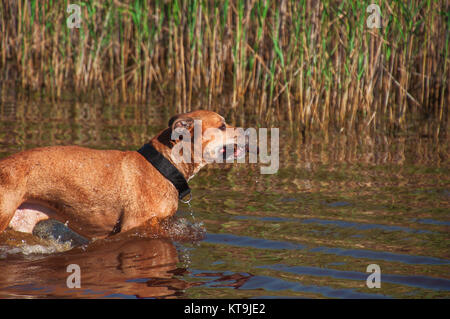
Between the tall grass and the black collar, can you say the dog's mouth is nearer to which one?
the black collar

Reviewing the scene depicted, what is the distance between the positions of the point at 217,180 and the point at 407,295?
379 cm

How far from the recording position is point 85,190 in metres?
5.70

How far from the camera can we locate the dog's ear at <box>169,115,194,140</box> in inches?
242

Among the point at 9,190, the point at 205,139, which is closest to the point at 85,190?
the point at 9,190

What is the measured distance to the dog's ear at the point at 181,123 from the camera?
615cm

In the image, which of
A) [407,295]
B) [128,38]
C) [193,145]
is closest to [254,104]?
[128,38]

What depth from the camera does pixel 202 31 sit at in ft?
38.8

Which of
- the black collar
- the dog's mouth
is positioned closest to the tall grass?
the dog's mouth

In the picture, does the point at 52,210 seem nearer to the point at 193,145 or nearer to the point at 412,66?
the point at 193,145

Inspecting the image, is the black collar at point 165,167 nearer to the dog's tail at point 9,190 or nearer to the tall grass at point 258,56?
the dog's tail at point 9,190

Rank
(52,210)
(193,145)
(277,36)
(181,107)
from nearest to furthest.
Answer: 1. (52,210)
2. (193,145)
3. (277,36)
4. (181,107)

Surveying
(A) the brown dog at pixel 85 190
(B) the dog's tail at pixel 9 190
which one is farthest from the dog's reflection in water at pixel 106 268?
(B) the dog's tail at pixel 9 190

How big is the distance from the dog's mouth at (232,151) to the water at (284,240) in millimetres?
666
